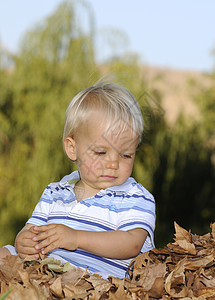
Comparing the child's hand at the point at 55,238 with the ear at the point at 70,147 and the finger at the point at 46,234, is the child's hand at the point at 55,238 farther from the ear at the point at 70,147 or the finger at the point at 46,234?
the ear at the point at 70,147

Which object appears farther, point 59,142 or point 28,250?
point 59,142

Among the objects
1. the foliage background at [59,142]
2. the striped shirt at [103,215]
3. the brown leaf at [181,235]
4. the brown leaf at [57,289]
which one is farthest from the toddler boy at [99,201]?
the foliage background at [59,142]

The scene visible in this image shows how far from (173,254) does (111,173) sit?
1.61ft

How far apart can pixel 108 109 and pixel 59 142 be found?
2.32m

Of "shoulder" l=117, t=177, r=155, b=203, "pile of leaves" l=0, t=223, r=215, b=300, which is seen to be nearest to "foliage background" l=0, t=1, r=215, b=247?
"shoulder" l=117, t=177, r=155, b=203

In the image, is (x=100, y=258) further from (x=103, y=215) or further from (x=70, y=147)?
(x=70, y=147)

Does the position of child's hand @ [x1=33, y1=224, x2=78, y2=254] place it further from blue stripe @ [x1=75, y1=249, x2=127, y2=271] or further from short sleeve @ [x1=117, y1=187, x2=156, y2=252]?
short sleeve @ [x1=117, y1=187, x2=156, y2=252]

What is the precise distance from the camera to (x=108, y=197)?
2.10 meters

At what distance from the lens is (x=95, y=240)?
6.17 ft

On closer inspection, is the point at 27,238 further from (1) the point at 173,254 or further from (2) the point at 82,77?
(2) the point at 82,77

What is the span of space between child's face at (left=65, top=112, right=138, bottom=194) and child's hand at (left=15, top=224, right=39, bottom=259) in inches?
16.0

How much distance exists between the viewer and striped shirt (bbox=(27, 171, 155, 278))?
196 cm

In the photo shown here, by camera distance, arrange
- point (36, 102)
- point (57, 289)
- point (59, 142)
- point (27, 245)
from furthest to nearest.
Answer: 1. point (36, 102)
2. point (59, 142)
3. point (27, 245)
4. point (57, 289)

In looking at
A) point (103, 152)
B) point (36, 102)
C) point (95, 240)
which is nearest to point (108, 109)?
point (103, 152)
